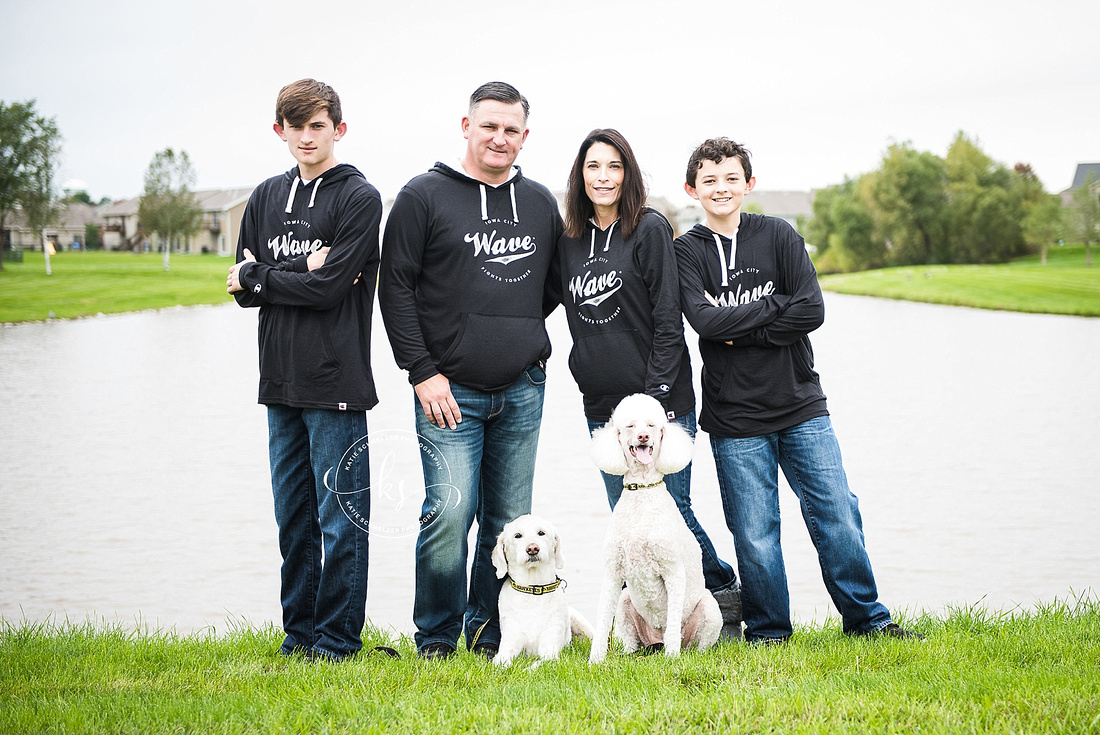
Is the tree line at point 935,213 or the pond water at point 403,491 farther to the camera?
the tree line at point 935,213

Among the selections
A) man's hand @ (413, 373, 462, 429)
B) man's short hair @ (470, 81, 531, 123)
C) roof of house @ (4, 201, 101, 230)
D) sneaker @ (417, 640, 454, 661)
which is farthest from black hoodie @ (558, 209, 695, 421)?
roof of house @ (4, 201, 101, 230)

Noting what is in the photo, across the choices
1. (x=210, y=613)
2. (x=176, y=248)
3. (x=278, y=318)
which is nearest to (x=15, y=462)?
(x=210, y=613)

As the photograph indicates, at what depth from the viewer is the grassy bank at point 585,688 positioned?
3.15 m

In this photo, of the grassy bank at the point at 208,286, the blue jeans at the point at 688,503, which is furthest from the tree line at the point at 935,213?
the blue jeans at the point at 688,503

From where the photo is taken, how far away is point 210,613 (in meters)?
5.61

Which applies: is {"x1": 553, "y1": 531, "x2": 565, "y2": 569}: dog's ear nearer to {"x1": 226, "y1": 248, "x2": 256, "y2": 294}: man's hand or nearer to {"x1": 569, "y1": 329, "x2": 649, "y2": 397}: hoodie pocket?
{"x1": 569, "y1": 329, "x2": 649, "y2": 397}: hoodie pocket

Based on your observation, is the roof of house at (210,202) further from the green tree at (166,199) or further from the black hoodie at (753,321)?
the black hoodie at (753,321)

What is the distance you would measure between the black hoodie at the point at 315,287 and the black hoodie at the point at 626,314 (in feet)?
3.22

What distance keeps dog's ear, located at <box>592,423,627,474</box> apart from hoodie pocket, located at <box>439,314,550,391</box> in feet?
1.75

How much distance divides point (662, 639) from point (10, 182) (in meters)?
39.3

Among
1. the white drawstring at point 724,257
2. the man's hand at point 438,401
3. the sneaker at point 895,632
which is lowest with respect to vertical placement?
the sneaker at point 895,632

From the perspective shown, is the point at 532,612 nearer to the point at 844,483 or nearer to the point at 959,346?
the point at 844,483

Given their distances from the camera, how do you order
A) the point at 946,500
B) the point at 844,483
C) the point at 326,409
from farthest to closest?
1. the point at 946,500
2. the point at 844,483
3. the point at 326,409

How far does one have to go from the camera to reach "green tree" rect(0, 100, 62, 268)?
3450cm
